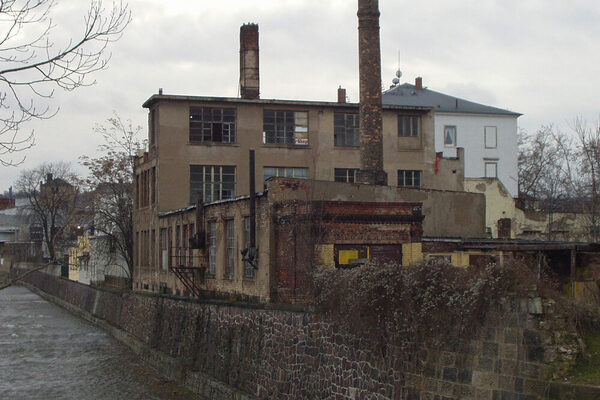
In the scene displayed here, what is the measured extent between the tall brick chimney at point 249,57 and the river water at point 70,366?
13.7 meters

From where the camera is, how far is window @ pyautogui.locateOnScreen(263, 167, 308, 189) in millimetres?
38844

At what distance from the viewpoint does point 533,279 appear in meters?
11.9

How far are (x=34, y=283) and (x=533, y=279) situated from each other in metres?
81.5

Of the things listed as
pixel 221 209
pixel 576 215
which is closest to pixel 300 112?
pixel 221 209

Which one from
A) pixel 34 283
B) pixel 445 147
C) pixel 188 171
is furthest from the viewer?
pixel 34 283

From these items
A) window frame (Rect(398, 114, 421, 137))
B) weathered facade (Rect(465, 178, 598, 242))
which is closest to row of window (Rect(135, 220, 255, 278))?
window frame (Rect(398, 114, 421, 137))

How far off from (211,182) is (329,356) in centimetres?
2214

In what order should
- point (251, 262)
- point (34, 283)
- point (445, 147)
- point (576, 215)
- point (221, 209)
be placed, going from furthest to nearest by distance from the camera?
point (34, 283), point (445, 147), point (576, 215), point (221, 209), point (251, 262)

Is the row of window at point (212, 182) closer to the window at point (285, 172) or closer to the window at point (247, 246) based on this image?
the window at point (285, 172)

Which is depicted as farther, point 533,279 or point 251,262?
point 251,262

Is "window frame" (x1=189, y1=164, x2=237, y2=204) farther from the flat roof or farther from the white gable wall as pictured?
the white gable wall

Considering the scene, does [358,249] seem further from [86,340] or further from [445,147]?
[445,147]

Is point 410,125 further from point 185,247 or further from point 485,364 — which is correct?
point 485,364

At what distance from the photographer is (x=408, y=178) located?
40.7 m
